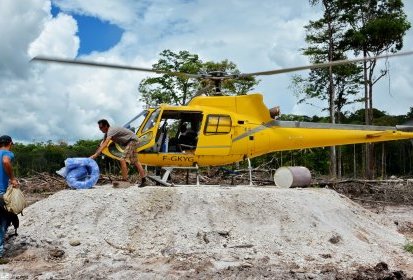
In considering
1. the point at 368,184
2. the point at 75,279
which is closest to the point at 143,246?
the point at 75,279

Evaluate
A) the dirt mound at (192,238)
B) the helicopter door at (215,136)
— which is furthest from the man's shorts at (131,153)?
the helicopter door at (215,136)

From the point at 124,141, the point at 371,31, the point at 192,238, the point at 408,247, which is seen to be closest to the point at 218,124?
the point at 124,141

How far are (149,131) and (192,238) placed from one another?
13.4 ft

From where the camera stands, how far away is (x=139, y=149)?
1394 centimetres

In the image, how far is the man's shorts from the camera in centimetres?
1282

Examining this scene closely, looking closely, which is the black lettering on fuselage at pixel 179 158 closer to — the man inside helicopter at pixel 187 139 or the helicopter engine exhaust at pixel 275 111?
the man inside helicopter at pixel 187 139

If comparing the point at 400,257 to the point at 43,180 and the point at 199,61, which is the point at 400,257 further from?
the point at 199,61

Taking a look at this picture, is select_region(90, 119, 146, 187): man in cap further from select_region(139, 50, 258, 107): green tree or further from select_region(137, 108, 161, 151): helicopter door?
select_region(139, 50, 258, 107): green tree

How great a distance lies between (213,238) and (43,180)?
37.5 feet

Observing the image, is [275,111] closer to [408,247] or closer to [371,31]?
[408,247]

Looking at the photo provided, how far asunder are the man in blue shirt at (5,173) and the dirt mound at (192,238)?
1.99 feet

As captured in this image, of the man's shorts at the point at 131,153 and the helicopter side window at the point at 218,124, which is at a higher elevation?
the helicopter side window at the point at 218,124

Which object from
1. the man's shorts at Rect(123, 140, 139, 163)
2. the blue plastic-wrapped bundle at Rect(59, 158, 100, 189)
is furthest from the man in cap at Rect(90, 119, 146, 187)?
the blue plastic-wrapped bundle at Rect(59, 158, 100, 189)

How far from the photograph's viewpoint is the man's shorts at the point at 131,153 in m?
12.8
